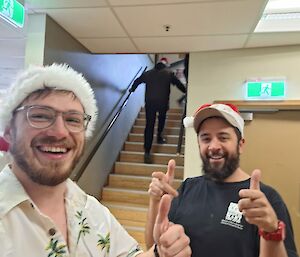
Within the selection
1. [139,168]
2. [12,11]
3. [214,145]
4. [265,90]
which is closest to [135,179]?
[139,168]

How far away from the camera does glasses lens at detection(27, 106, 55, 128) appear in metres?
0.98

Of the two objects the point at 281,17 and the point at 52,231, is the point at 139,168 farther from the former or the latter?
the point at 52,231

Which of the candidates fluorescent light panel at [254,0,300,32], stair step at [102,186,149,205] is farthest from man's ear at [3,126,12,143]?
stair step at [102,186,149,205]

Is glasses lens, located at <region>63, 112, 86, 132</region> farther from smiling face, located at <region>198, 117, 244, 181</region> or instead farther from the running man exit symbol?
the running man exit symbol

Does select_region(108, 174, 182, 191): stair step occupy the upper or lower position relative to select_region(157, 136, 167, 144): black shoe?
lower

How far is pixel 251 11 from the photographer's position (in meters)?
2.52

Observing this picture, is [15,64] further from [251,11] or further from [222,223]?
[222,223]

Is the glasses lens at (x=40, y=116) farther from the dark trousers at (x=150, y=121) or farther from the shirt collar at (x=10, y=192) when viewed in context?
the dark trousers at (x=150, y=121)

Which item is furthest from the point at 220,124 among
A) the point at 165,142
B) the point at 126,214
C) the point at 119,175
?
the point at 165,142

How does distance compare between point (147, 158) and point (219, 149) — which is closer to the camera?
point (219, 149)

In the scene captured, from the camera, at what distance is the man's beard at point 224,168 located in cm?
139

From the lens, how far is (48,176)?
3.20ft

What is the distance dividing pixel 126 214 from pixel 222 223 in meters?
2.81

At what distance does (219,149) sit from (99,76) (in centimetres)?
315
